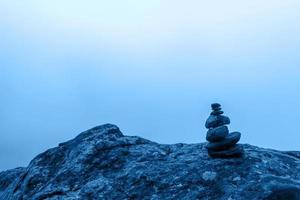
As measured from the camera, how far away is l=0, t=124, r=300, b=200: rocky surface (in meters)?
7.16

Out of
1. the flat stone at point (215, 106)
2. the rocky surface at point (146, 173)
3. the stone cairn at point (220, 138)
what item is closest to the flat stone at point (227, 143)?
the stone cairn at point (220, 138)

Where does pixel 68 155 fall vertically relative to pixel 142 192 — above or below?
above

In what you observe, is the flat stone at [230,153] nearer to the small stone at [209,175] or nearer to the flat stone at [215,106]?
the small stone at [209,175]

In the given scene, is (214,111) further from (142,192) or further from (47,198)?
(47,198)

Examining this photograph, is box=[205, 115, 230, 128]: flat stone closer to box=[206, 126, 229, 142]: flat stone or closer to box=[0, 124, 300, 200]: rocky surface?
box=[206, 126, 229, 142]: flat stone

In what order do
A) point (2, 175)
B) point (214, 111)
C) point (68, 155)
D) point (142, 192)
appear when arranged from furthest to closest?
point (2, 175) < point (68, 155) < point (214, 111) < point (142, 192)

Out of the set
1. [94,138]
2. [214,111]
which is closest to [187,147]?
[214,111]

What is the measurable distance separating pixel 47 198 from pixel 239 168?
351 centimetres

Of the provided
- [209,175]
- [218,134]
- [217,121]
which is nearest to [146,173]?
[209,175]

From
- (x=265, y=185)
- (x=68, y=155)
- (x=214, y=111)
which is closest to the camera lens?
(x=265, y=185)

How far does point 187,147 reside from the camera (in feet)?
30.4

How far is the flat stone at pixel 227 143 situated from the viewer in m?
7.91

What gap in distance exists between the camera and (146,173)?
7.89 metres

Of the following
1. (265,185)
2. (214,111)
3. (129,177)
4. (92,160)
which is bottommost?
(265,185)
